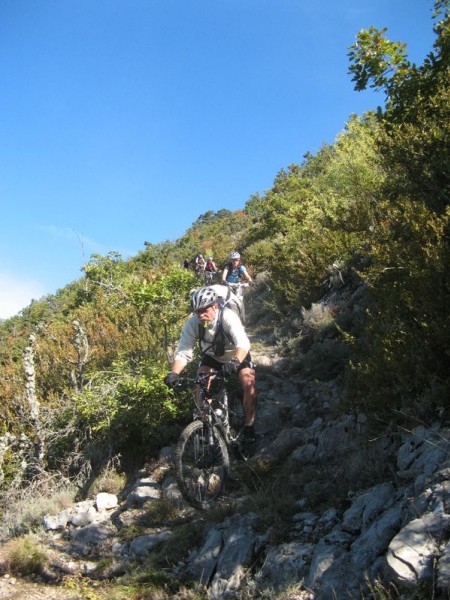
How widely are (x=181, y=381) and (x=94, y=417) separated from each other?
8.30 feet

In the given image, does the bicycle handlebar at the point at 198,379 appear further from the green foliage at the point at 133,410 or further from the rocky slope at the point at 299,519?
the green foliage at the point at 133,410

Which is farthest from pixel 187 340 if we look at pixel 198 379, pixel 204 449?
pixel 204 449

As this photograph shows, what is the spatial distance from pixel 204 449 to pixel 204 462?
14cm

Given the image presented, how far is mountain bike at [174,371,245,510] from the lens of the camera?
15.7ft

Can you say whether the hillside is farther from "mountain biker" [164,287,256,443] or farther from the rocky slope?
"mountain biker" [164,287,256,443]

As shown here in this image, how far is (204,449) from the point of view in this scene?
498 cm

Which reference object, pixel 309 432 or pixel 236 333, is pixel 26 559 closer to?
pixel 236 333

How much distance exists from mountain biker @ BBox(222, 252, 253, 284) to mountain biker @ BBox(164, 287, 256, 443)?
5.97m

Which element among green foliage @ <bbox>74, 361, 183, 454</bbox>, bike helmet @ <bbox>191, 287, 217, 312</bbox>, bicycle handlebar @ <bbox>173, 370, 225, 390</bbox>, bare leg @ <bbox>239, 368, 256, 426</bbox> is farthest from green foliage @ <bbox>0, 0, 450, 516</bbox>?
bike helmet @ <bbox>191, 287, 217, 312</bbox>

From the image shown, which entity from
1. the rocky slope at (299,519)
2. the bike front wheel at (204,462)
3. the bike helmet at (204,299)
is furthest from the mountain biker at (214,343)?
the rocky slope at (299,519)

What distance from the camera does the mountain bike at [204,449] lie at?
189 inches

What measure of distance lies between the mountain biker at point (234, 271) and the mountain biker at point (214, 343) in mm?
5971

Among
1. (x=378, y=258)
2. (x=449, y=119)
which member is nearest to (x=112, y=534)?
(x=378, y=258)

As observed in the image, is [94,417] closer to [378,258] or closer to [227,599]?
[227,599]
